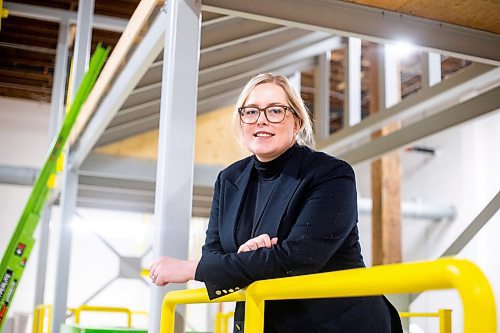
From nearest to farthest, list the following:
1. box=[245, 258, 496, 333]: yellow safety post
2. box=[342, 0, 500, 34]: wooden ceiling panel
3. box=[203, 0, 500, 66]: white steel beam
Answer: box=[245, 258, 496, 333]: yellow safety post → box=[203, 0, 500, 66]: white steel beam → box=[342, 0, 500, 34]: wooden ceiling panel

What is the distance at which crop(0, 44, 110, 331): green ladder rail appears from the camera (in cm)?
529

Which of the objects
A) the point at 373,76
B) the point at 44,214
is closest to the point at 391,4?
the point at 373,76

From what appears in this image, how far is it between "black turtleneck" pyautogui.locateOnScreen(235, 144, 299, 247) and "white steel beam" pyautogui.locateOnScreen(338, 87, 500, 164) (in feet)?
9.24

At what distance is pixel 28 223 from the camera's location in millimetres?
5414

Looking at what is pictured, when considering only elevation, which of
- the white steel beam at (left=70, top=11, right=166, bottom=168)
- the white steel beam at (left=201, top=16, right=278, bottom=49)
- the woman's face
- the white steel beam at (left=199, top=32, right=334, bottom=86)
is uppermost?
the white steel beam at (left=199, top=32, right=334, bottom=86)

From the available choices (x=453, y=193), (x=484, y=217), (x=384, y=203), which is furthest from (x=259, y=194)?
(x=453, y=193)

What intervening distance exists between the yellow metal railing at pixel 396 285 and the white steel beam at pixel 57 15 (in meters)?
7.06

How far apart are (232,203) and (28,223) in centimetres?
370

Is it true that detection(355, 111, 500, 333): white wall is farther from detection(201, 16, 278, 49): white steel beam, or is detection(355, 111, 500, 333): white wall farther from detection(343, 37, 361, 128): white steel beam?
detection(201, 16, 278, 49): white steel beam

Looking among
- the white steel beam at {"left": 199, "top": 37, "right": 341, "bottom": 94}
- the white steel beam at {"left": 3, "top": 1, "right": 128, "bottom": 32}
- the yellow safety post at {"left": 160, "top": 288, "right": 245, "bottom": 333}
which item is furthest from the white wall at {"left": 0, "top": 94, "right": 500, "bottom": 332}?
the yellow safety post at {"left": 160, "top": 288, "right": 245, "bottom": 333}

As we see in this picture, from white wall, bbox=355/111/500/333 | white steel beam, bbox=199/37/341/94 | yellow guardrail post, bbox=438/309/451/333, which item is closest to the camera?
yellow guardrail post, bbox=438/309/451/333

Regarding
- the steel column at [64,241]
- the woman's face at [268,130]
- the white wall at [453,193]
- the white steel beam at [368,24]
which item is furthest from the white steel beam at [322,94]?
the woman's face at [268,130]

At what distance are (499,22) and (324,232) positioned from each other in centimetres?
220

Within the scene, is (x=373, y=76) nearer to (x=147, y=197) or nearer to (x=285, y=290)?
(x=147, y=197)
